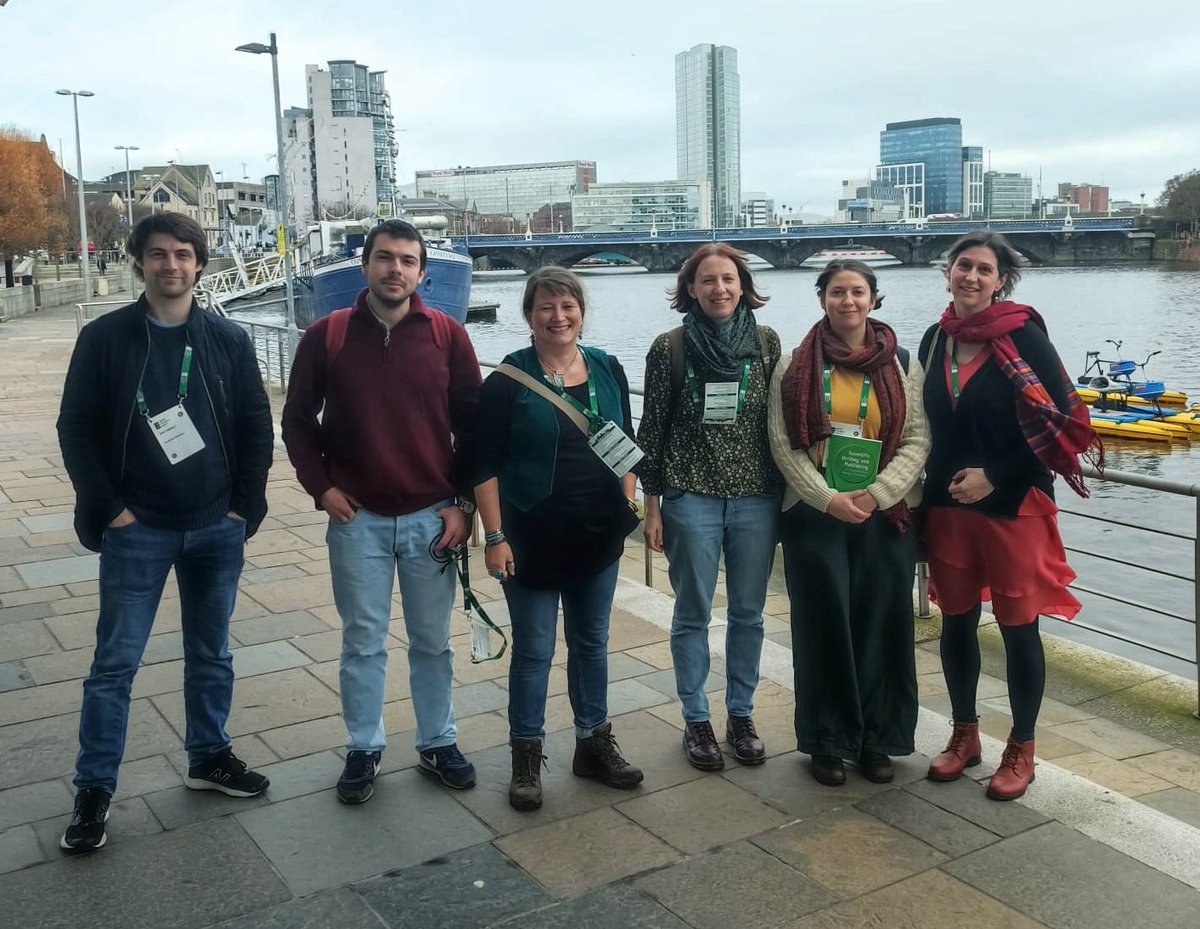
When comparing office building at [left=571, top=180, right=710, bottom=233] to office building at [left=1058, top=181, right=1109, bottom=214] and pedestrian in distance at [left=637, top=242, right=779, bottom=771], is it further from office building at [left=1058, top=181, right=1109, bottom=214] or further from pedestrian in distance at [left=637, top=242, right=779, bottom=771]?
pedestrian in distance at [left=637, top=242, right=779, bottom=771]

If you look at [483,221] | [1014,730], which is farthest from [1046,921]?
[483,221]

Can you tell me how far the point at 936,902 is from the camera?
113 inches

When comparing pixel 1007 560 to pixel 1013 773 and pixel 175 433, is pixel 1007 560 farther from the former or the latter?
pixel 175 433

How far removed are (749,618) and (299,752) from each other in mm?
1526

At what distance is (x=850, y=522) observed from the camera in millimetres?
3557

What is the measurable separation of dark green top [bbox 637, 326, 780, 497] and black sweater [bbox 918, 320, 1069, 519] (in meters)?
0.52

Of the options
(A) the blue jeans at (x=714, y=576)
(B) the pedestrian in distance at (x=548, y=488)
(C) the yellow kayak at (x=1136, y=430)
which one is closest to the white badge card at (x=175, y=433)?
(B) the pedestrian in distance at (x=548, y=488)

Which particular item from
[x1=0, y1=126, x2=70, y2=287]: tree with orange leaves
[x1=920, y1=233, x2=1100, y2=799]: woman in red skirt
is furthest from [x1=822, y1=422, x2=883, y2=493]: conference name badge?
[x1=0, y1=126, x2=70, y2=287]: tree with orange leaves

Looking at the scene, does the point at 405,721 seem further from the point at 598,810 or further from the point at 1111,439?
the point at 1111,439

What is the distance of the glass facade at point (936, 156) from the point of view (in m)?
158

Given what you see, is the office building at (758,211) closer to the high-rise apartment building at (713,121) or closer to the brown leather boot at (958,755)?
the high-rise apartment building at (713,121)

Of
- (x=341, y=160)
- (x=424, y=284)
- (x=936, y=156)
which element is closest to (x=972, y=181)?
(x=936, y=156)

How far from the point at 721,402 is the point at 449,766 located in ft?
4.48

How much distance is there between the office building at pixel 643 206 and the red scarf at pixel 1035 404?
402 feet
